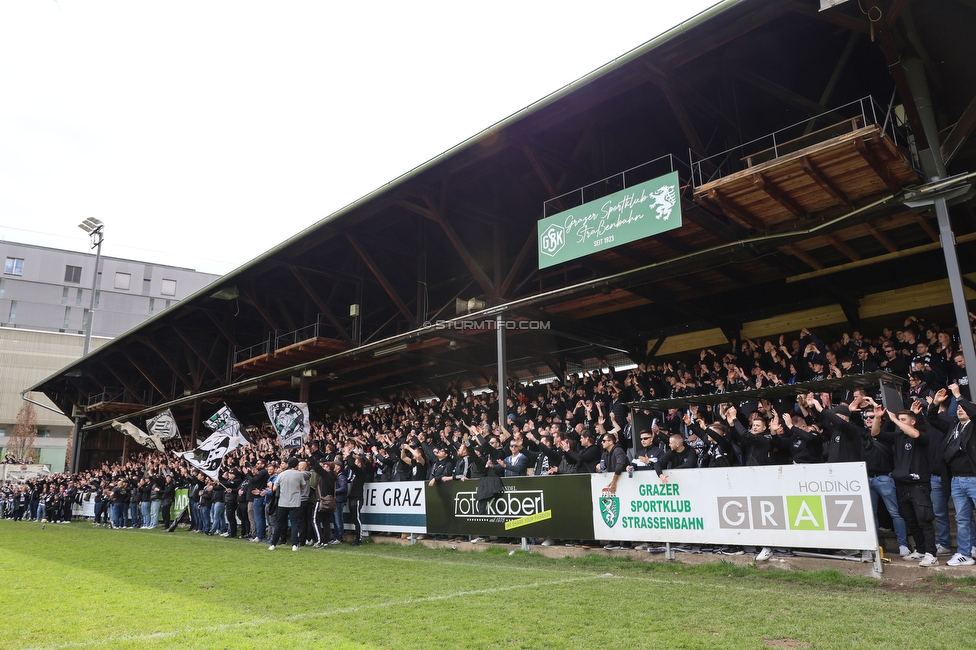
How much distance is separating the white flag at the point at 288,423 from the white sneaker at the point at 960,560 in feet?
57.0

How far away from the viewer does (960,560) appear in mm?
7484

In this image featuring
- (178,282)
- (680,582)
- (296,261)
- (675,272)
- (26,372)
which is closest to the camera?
(680,582)

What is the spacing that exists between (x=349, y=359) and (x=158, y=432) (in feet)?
41.4

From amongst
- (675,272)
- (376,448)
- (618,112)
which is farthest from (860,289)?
(376,448)

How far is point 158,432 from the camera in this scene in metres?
28.1

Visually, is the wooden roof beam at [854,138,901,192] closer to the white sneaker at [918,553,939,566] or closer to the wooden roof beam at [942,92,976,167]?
the wooden roof beam at [942,92,976,167]

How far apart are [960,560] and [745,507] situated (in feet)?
7.81

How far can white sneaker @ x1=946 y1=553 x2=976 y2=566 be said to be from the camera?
7.41 m

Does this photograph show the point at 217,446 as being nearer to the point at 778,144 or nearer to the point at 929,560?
the point at 778,144

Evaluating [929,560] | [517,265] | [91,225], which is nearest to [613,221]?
[517,265]

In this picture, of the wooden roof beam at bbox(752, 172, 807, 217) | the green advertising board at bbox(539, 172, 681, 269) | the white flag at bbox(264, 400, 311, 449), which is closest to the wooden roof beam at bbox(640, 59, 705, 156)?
the green advertising board at bbox(539, 172, 681, 269)

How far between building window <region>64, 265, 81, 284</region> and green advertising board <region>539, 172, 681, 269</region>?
3034 inches

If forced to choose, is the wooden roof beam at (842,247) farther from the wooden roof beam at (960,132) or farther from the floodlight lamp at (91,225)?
the floodlight lamp at (91,225)

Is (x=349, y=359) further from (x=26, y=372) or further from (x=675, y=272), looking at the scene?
(x=26, y=372)
